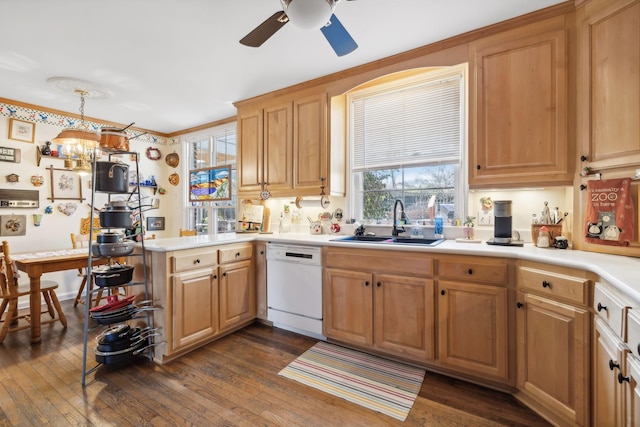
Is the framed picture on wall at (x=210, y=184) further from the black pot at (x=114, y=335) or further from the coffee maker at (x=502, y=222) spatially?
the coffee maker at (x=502, y=222)

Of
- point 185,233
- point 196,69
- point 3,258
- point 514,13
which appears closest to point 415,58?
point 514,13

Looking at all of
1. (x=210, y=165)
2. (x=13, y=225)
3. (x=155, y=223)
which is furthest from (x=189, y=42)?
(x=155, y=223)

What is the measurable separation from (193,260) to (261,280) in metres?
0.76

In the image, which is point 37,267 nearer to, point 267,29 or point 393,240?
point 267,29

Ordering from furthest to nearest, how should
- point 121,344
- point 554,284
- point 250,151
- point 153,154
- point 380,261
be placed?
A: point 153,154 < point 250,151 < point 380,261 < point 121,344 < point 554,284

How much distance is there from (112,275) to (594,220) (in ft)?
10.3

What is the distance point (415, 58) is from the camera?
8.21ft

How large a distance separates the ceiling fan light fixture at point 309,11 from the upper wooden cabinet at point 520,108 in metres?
1.40

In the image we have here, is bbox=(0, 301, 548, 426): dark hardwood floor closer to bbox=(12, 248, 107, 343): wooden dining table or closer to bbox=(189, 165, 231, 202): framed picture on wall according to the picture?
bbox=(12, 248, 107, 343): wooden dining table

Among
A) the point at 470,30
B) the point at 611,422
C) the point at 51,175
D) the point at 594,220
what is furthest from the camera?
the point at 51,175

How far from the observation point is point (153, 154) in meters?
4.88

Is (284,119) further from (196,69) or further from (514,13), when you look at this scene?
(514,13)

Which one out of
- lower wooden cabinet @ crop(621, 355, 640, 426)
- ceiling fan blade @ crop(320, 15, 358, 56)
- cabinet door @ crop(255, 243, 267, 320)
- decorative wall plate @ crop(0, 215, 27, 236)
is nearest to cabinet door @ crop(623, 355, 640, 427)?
lower wooden cabinet @ crop(621, 355, 640, 426)

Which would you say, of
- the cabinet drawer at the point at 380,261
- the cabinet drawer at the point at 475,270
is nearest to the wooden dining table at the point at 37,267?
the cabinet drawer at the point at 380,261
